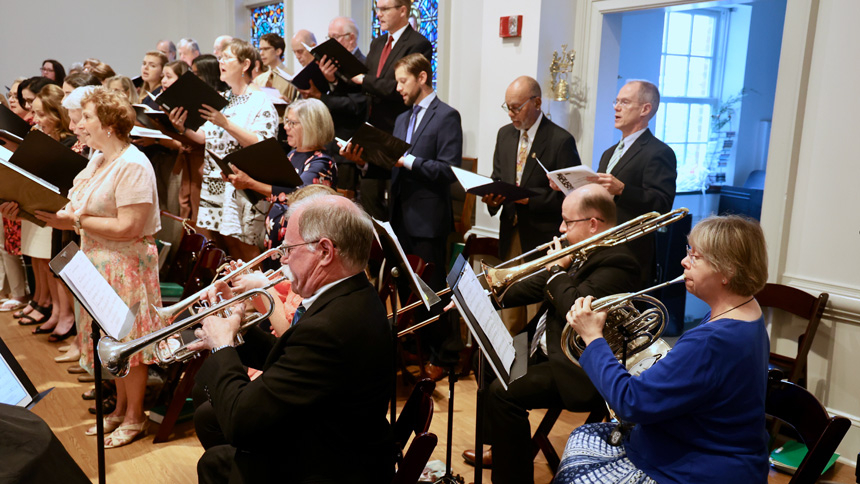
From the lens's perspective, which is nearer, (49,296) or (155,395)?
(155,395)

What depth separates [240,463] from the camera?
2.04m

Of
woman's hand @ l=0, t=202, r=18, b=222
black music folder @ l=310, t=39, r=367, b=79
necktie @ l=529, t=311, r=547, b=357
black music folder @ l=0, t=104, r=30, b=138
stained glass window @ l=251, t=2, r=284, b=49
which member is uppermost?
stained glass window @ l=251, t=2, r=284, b=49

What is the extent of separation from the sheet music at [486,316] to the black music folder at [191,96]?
2.69m

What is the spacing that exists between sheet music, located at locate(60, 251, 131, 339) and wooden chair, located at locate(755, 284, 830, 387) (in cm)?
298

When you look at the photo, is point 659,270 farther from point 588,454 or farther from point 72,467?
point 72,467

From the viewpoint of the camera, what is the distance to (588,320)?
7.29ft

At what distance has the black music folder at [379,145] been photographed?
397 cm

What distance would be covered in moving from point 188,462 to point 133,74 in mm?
8772

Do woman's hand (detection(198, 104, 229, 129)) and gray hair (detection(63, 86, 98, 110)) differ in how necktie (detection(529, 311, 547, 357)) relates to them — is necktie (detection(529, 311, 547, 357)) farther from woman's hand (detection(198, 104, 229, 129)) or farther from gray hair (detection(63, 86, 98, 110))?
gray hair (detection(63, 86, 98, 110))

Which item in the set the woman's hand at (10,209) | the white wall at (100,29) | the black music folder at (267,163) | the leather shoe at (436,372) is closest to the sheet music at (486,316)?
the black music folder at (267,163)

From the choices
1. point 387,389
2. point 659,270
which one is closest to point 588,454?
point 387,389

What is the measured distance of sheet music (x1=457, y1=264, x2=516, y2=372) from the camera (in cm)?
201

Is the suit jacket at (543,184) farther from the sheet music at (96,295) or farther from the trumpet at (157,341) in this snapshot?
the sheet music at (96,295)

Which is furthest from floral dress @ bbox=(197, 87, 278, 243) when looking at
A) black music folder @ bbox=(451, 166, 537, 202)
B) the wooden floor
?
black music folder @ bbox=(451, 166, 537, 202)
